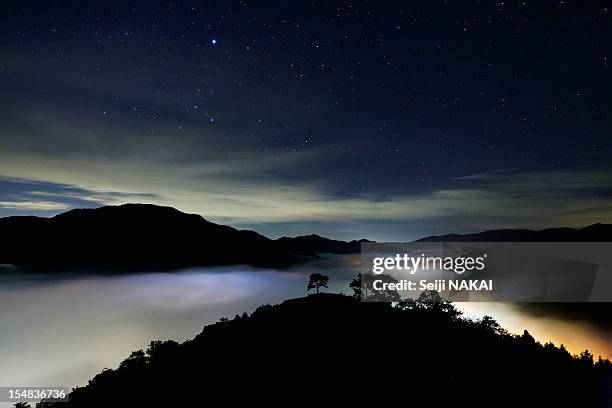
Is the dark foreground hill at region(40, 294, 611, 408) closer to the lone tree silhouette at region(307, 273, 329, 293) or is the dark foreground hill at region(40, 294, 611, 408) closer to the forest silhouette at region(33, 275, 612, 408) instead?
the forest silhouette at region(33, 275, 612, 408)

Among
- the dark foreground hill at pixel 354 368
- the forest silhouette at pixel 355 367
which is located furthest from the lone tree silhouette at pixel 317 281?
the dark foreground hill at pixel 354 368

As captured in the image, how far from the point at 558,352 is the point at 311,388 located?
1067 inches

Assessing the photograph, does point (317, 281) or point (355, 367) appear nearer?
point (355, 367)

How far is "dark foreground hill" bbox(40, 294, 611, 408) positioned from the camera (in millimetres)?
31281

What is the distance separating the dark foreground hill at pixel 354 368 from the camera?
31281mm

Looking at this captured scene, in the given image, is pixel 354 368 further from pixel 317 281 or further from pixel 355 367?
pixel 317 281

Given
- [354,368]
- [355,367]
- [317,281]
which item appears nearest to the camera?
[354,368]

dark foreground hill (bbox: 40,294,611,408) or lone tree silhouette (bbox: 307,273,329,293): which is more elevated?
lone tree silhouette (bbox: 307,273,329,293)

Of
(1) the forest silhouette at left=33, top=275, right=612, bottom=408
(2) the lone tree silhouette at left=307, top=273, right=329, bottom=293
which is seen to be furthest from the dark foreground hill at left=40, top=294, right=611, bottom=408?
(2) the lone tree silhouette at left=307, top=273, right=329, bottom=293

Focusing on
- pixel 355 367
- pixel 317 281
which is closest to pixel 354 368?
pixel 355 367

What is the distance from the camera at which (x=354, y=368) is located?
38.1 metres

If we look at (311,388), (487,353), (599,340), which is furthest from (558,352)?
(599,340)

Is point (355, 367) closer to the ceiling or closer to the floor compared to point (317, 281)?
closer to the floor

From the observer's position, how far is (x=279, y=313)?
60625 millimetres
